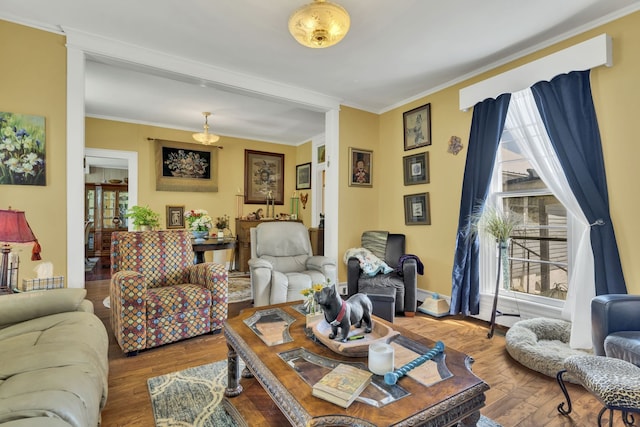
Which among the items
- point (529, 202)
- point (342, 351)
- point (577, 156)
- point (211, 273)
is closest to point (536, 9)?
point (577, 156)

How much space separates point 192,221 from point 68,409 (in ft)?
9.91

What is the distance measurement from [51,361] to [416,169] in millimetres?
3790

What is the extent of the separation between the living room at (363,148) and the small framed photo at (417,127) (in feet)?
0.24

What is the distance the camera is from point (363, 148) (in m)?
4.41

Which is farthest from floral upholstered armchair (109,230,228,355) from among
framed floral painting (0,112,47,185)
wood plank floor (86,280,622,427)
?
framed floral painting (0,112,47,185)

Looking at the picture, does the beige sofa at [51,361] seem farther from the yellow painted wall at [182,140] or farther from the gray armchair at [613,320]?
the yellow painted wall at [182,140]

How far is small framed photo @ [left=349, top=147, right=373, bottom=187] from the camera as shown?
429 cm

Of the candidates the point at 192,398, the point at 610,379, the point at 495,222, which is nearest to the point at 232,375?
the point at 192,398

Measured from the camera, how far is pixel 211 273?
2.82 m

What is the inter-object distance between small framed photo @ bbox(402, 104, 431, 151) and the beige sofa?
372 cm

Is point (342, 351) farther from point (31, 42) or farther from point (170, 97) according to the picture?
point (170, 97)

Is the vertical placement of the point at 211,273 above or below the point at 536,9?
below

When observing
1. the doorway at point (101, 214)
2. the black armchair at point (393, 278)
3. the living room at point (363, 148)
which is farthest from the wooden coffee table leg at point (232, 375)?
the doorway at point (101, 214)

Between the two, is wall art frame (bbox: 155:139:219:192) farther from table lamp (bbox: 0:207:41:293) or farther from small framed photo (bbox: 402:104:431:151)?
small framed photo (bbox: 402:104:431:151)
